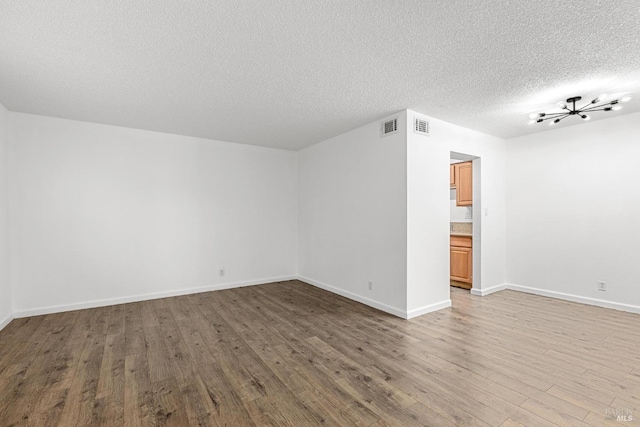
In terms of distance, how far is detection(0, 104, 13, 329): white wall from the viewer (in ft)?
11.2

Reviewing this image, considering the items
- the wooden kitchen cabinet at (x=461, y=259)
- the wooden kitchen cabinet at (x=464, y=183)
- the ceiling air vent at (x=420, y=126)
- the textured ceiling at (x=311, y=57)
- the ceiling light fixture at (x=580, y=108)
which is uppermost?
the textured ceiling at (x=311, y=57)

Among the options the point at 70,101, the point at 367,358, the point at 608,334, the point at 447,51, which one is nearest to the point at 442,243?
the point at 608,334

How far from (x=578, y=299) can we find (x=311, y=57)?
5046 mm

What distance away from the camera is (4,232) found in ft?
11.6

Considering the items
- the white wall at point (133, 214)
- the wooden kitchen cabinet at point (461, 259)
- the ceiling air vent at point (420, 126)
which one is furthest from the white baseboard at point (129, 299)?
the ceiling air vent at point (420, 126)

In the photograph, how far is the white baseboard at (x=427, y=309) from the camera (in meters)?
3.61

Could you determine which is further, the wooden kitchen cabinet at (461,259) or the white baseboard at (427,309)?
the wooden kitchen cabinet at (461,259)

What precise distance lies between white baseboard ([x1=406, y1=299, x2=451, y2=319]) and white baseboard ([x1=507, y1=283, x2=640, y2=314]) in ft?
5.92

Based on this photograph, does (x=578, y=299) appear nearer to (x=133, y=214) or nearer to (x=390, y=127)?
(x=390, y=127)

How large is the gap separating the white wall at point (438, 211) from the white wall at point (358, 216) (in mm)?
171

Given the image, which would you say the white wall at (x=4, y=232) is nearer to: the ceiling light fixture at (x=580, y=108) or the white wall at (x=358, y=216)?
the white wall at (x=358, y=216)

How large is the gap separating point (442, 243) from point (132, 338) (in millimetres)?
A: 3982

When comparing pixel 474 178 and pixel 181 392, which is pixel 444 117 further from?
pixel 181 392

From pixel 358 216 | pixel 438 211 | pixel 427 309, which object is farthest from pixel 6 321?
pixel 438 211
